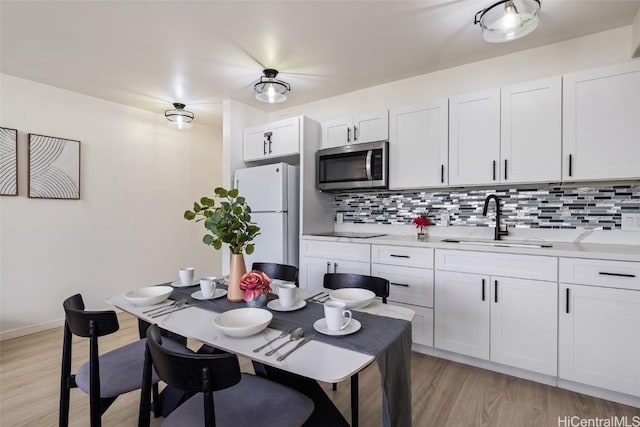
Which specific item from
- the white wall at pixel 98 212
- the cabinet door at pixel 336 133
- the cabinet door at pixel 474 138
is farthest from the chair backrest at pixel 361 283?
the white wall at pixel 98 212

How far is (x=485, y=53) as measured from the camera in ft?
8.38

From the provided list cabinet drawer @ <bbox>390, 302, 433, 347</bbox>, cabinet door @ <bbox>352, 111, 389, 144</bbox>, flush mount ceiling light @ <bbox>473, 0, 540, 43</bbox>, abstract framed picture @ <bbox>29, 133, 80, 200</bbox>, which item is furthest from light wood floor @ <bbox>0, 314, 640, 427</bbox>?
flush mount ceiling light @ <bbox>473, 0, 540, 43</bbox>

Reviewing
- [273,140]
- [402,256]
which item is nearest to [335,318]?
[402,256]

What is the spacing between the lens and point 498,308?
2.13 m

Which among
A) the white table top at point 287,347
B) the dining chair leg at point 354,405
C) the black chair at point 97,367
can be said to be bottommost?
the dining chair leg at point 354,405

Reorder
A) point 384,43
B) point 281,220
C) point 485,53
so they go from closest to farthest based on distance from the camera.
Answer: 1. point 384,43
2. point 485,53
3. point 281,220

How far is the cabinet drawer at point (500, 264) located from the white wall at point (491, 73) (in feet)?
4.76

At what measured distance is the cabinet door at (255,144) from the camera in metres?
3.45

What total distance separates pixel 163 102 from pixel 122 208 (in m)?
1.30

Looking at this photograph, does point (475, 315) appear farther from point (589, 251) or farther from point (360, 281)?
point (360, 281)

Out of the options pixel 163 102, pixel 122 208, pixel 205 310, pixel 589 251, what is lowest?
pixel 205 310

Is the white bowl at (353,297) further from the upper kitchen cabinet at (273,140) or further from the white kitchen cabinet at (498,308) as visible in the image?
the upper kitchen cabinet at (273,140)

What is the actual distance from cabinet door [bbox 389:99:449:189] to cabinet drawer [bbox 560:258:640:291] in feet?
3.34

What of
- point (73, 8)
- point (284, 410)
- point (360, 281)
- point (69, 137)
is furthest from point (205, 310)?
point (69, 137)
